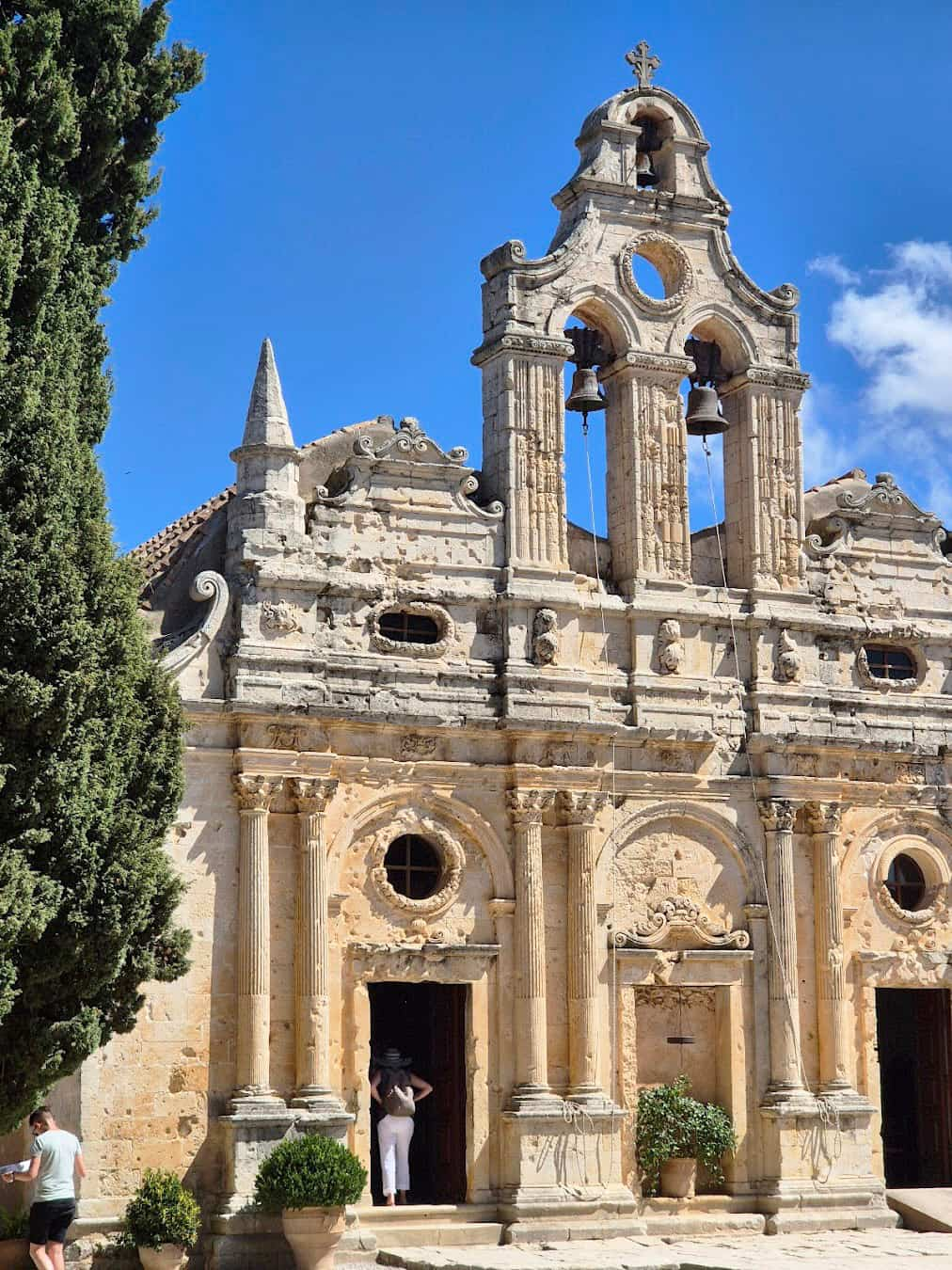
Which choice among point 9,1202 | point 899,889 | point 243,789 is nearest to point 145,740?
point 243,789

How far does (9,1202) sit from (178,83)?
10.7 metres

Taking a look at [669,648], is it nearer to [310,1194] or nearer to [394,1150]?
[394,1150]

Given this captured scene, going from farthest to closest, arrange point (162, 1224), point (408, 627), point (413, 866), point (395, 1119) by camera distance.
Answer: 1. point (408, 627)
2. point (413, 866)
3. point (395, 1119)
4. point (162, 1224)

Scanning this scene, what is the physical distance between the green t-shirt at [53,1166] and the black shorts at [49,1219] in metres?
0.04

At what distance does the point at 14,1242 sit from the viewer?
62.7 ft

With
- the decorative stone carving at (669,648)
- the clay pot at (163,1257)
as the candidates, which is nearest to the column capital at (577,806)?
the decorative stone carving at (669,648)

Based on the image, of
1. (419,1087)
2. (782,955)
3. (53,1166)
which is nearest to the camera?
(53,1166)

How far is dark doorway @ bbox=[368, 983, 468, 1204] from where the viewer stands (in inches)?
897

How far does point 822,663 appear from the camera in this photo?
25.2 meters

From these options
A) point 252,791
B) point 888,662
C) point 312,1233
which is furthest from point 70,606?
point 888,662

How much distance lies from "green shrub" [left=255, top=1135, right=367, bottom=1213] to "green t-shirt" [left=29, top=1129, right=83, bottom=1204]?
3.70 m

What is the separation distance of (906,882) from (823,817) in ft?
5.54

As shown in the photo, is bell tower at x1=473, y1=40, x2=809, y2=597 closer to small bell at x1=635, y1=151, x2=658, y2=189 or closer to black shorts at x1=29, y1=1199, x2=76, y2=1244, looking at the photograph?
small bell at x1=635, y1=151, x2=658, y2=189

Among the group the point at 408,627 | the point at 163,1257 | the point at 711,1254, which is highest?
the point at 408,627
